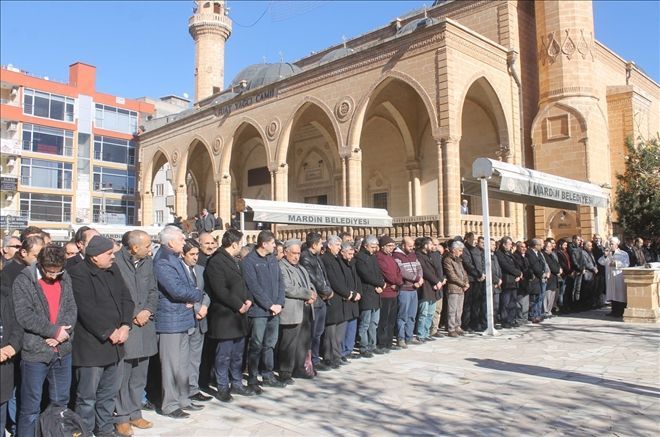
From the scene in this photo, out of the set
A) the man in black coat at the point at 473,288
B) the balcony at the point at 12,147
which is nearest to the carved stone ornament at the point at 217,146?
the balcony at the point at 12,147

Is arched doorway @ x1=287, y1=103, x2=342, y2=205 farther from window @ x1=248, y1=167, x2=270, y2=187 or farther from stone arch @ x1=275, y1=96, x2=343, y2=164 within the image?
stone arch @ x1=275, y1=96, x2=343, y2=164

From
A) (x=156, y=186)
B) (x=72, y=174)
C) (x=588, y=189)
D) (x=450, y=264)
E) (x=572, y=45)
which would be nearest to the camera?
(x=450, y=264)

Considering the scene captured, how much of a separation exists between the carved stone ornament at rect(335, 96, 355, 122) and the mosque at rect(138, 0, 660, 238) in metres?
0.04

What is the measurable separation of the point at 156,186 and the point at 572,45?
35.2 meters

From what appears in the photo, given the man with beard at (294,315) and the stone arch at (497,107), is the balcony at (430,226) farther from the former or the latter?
the man with beard at (294,315)

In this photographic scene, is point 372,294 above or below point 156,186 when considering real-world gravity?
below

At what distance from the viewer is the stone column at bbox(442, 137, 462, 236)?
1423 centimetres

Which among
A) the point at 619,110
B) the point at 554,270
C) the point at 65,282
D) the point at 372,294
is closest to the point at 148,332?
the point at 65,282

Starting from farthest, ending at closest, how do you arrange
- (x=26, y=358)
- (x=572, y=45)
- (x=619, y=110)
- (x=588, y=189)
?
(x=619, y=110)
(x=572, y=45)
(x=588, y=189)
(x=26, y=358)

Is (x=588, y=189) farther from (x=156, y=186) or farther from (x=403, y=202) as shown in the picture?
(x=156, y=186)

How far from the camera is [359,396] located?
16.9 ft

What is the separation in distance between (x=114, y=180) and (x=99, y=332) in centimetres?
3890

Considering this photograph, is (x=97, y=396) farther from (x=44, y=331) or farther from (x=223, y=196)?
(x=223, y=196)

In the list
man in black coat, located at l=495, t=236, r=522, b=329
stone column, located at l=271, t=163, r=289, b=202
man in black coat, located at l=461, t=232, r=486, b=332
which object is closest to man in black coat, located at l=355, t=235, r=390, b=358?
man in black coat, located at l=461, t=232, r=486, b=332
